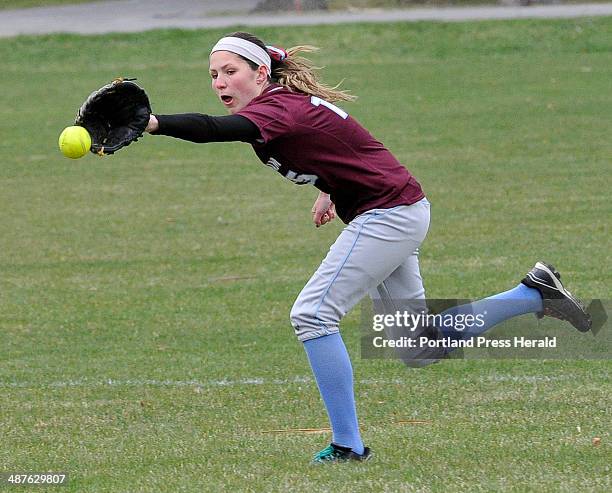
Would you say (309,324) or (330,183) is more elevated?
(330,183)

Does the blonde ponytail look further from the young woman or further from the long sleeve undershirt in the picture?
the long sleeve undershirt

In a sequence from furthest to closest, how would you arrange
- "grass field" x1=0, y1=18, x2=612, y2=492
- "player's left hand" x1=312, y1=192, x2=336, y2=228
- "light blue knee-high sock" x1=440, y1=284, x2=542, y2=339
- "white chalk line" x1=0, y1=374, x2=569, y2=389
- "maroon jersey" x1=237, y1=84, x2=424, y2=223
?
1. "white chalk line" x1=0, y1=374, x2=569, y2=389
2. "light blue knee-high sock" x1=440, y1=284, x2=542, y2=339
3. "player's left hand" x1=312, y1=192, x2=336, y2=228
4. "grass field" x1=0, y1=18, x2=612, y2=492
5. "maroon jersey" x1=237, y1=84, x2=424, y2=223

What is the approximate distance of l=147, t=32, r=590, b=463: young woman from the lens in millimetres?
5180

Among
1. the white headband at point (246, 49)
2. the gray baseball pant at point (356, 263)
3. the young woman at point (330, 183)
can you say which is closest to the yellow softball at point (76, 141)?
the young woman at point (330, 183)

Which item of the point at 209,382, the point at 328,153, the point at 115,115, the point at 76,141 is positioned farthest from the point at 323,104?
the point at 209,382

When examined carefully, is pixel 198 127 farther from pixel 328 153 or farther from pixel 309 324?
pixel 309 324

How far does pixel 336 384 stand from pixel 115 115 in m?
1.50

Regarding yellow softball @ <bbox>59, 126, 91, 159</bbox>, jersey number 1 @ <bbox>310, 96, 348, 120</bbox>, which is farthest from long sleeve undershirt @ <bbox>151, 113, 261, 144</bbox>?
jersey number 1 @ <bbox>310, 96, 348, 120</bbox>

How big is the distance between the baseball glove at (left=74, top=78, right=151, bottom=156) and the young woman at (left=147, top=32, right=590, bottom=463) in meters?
0.41

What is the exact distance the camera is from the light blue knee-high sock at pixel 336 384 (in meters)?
5.20

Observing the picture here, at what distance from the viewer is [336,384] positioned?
5.20 metres

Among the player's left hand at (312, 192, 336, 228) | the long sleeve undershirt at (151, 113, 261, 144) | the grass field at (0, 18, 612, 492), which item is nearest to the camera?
the long sleeve undershirt at (151, 113, 261, 144)

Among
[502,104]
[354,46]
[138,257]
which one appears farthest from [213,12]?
[138,257]

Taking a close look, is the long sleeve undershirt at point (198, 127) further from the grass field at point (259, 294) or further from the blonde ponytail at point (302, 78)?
the grass field at point (259, 294)
